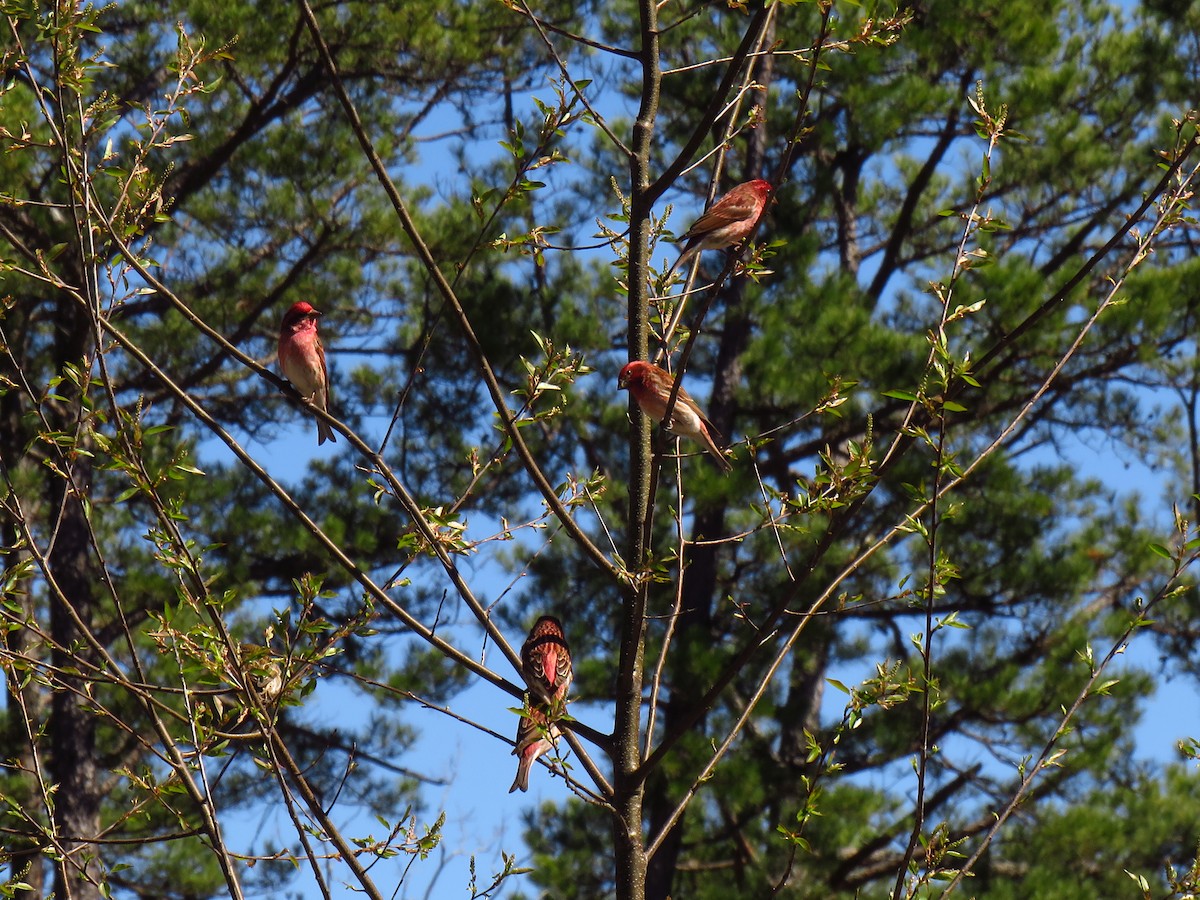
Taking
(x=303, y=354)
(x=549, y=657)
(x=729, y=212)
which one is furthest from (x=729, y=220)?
(x=303, y=354)

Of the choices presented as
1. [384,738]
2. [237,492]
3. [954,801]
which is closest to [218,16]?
[237,492]

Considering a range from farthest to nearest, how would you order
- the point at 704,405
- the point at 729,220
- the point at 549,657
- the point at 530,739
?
the point at 704,405 → the point at 729,220 → the point at 549,657 → the point at 530,739

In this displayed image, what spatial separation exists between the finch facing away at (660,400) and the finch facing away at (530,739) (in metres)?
0.72

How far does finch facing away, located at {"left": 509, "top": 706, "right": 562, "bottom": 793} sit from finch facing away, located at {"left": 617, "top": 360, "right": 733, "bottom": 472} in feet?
2.36

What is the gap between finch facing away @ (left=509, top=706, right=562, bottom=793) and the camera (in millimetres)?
2768

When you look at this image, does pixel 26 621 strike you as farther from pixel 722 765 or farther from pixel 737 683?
pixel 737 683

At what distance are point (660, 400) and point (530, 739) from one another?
1.39 metres

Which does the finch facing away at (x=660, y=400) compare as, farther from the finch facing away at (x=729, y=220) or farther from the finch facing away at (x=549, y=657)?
the finch facing away at (x=549, y=657)

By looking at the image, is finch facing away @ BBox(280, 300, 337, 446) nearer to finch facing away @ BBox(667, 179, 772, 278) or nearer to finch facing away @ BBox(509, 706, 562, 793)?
finch facing away @ BBox(667, 179, 772, 278)

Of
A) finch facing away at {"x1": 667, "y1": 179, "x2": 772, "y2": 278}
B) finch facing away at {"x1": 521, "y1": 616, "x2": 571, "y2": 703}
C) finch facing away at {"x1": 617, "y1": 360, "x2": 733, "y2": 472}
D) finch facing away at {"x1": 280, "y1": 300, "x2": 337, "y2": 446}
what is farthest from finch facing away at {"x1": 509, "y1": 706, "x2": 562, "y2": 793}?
finch facing away at {"x1": 280, "y1": 300, "x2": 337, "y2": 446}

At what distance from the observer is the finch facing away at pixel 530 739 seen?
2768mm

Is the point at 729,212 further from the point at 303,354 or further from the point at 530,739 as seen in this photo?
the point at 530,739

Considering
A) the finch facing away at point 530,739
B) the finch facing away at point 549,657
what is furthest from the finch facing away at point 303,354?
the finch facing away at point 530,739

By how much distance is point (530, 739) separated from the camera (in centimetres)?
323
